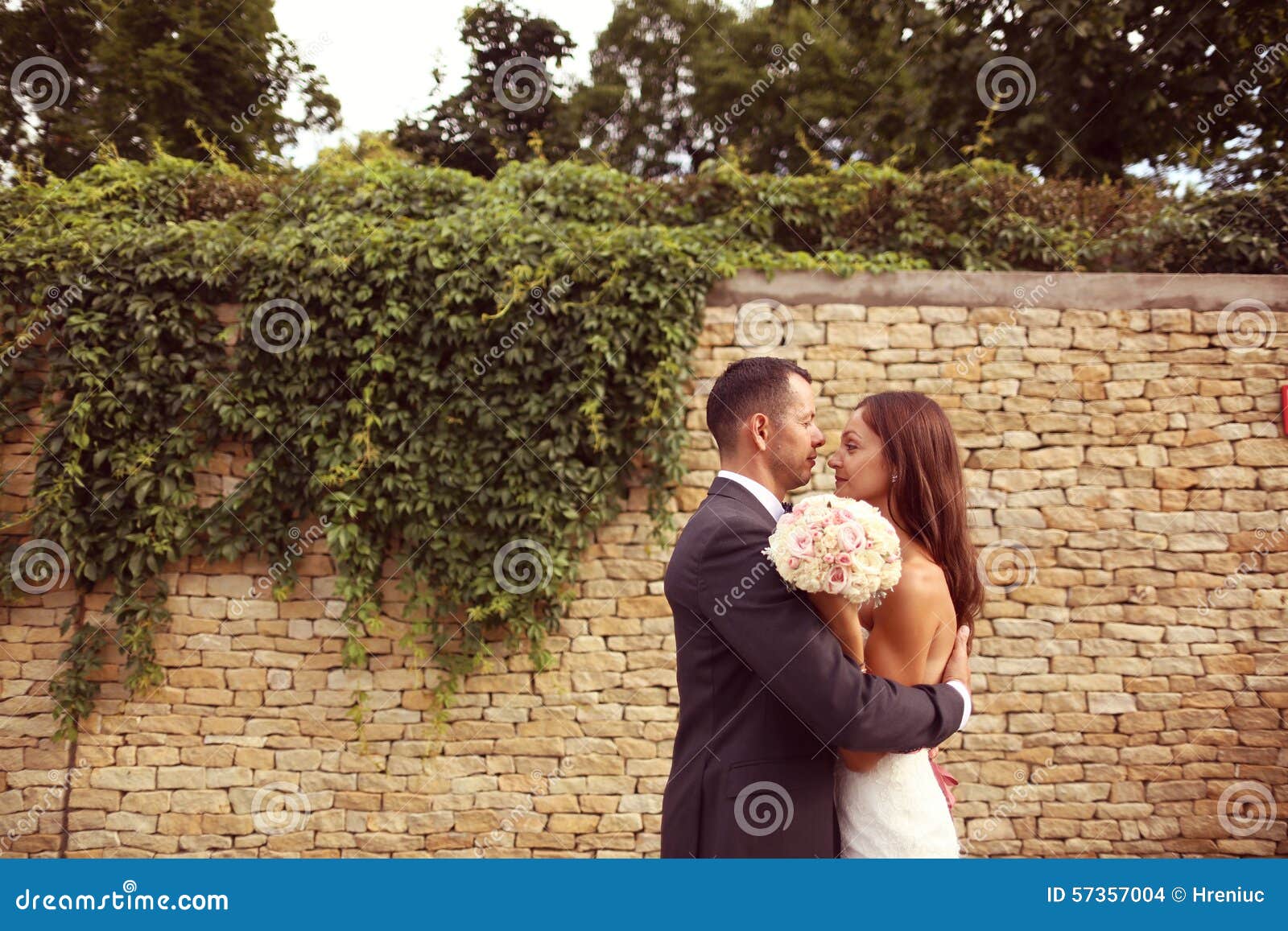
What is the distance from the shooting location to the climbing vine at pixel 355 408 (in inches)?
209

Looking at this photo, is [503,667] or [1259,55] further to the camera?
[1259,55]

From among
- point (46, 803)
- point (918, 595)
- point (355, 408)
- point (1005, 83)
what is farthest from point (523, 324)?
point (1005, 83)

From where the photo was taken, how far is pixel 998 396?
18.3 ft

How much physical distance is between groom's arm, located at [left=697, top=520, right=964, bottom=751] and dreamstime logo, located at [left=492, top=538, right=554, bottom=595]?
3.32 meters

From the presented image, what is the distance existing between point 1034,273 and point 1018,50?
208 inches

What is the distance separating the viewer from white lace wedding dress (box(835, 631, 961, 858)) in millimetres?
2203

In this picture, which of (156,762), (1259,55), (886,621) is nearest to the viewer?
(886,621)

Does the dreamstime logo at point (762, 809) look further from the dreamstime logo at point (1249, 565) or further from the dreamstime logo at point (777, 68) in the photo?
the dreamstime logo at point (777, 68)

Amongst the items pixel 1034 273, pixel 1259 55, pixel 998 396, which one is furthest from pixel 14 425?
pixel 1259 55

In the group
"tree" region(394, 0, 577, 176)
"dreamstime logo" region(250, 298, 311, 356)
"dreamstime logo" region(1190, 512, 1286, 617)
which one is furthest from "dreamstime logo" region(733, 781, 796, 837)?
"tree" region(394, 0, 577, 176)

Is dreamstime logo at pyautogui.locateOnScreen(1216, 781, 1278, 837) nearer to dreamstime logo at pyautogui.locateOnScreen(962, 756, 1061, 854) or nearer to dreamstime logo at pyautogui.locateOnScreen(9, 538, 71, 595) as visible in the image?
dreamstime logo at pyautogui.locateOnScreen(962, 756, 1061, 854)

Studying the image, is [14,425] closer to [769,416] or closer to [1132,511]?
[769,416]

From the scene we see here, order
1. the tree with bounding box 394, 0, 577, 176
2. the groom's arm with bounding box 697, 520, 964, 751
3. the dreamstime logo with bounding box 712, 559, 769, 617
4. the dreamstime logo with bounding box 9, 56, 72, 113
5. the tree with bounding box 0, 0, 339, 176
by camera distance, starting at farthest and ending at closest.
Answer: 1. the tree with bounding box 394, 0, 577, 176
2. the tree with bounding box 0, 0, 339, 176
3. the dreamstime logo with bounding box 9, 56, 72, 113
4. the dreamstime logo with bounding box 712, 559, 769, 617
5. the groom's arm with bounding box 697, 520, 964, 751

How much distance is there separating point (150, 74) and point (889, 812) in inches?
493
